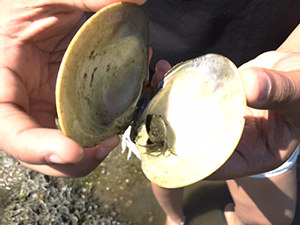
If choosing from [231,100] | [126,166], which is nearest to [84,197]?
[126,166]

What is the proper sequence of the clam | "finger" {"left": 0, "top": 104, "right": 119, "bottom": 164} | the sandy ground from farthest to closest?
the sandy ground, the clam, "finger" {"left": 0, "top": 104, "right": 119, "bottom": 164}

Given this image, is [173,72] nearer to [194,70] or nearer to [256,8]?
[194,70]

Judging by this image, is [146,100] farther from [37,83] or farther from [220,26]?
[220,26]

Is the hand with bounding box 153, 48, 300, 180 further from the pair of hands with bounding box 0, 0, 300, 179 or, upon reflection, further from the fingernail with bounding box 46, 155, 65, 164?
the fingernail with bounding box 46, 155, 65, 164

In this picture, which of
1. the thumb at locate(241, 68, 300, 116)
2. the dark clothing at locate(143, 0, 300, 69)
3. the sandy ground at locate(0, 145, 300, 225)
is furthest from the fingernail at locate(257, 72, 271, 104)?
the sandy ground at locate(0, 145, 300, 225)

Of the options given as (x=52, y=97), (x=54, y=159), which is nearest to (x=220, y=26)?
(x=52, y=97)

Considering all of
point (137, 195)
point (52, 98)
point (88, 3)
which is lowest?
point (137, 195)
